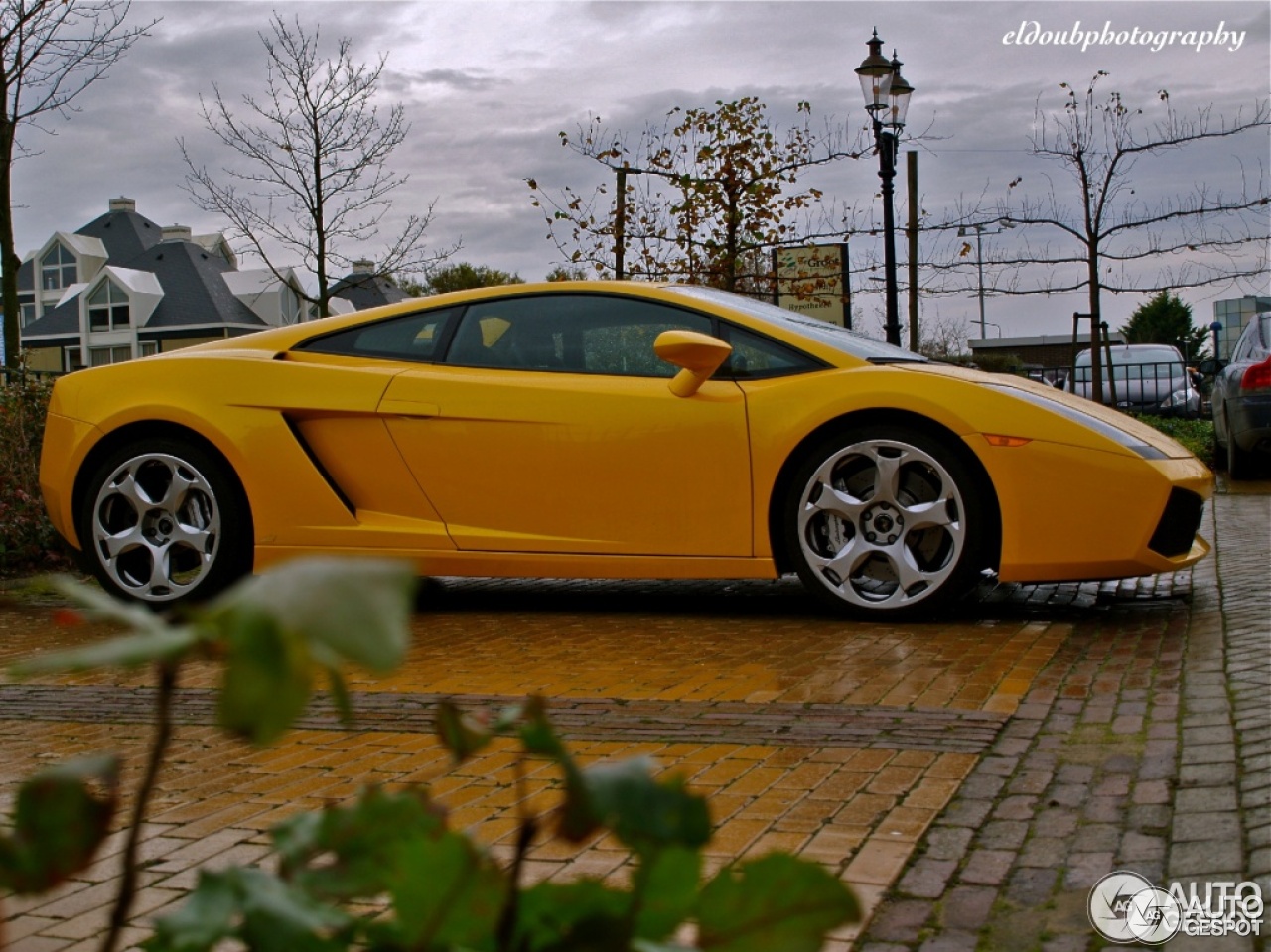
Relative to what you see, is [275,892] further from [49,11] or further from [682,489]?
[49,11]

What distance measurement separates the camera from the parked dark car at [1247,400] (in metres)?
11.8

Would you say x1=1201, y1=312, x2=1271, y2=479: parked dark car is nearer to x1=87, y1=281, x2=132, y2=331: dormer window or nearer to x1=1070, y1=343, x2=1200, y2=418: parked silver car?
x1=1070, y1=343, x2=1200, y2=418: parked silver car

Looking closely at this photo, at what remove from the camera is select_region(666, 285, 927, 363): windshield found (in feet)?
18.7

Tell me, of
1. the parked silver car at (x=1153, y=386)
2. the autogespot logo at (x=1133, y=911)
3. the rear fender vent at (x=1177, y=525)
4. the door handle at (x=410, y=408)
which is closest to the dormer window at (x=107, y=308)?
the parked silver car at (x=1153, y=386)

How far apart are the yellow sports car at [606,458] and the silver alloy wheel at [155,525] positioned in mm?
11

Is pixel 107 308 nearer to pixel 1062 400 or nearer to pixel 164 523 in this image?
pixel 164 523

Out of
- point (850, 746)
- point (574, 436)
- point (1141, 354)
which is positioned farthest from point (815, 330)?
point (1141, 354)

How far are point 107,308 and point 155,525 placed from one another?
179 ft

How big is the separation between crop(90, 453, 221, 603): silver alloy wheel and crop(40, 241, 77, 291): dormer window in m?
60.4

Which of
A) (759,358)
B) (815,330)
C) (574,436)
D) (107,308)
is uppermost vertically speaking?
(107,308)

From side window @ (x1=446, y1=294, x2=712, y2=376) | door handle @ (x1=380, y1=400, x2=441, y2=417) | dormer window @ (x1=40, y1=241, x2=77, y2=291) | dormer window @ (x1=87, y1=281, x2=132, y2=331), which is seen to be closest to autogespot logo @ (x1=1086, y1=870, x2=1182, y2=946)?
side window @ (x1=446, y1=294, x2=712, y2=376)

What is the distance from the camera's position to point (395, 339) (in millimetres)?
6086

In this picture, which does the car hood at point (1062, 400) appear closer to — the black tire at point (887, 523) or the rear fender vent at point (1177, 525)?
the rear fender vent at point (1177, 525)

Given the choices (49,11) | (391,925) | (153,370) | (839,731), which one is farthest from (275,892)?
(49,11)
